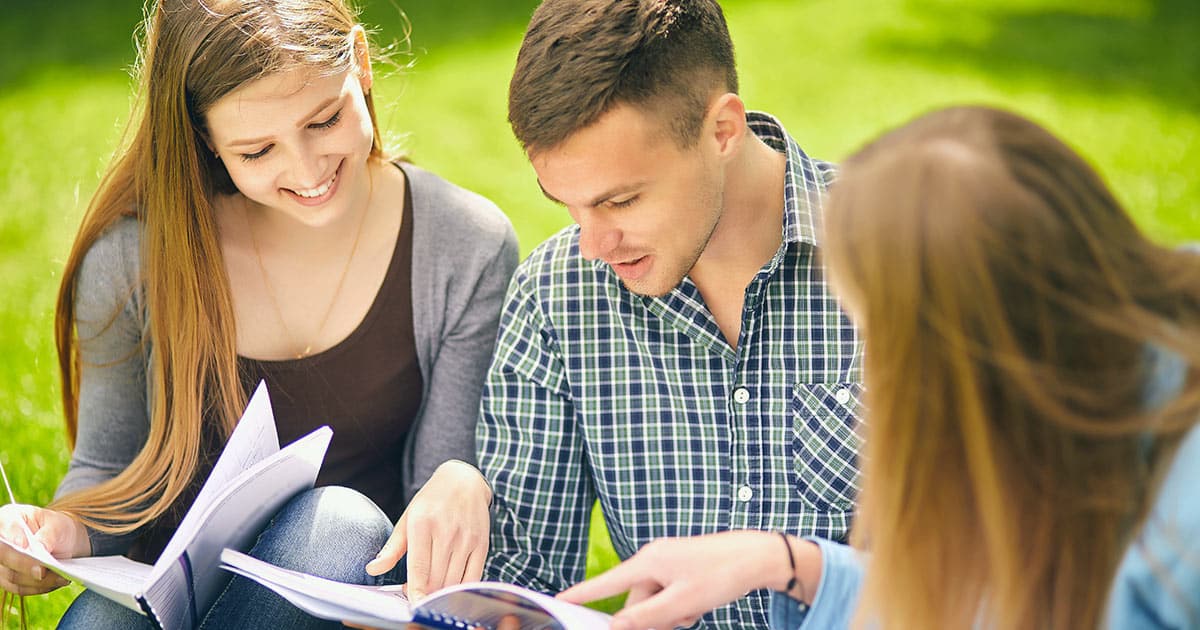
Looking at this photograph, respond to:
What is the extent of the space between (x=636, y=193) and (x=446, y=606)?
65 centimetres

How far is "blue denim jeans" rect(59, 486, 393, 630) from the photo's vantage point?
5.82ft

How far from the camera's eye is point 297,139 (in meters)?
1.99

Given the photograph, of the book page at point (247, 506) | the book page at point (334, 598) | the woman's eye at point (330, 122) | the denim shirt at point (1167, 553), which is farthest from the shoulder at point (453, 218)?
the denim shirt at point (1167, 553)

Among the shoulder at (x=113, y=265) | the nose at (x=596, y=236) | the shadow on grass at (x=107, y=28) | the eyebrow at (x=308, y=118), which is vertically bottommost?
the shoulder at (x=113, y=265)

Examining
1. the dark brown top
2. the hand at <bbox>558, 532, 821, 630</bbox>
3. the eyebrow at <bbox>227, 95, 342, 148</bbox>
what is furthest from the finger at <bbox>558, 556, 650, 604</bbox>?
the eyebrow at <bbox>227, 95, 342, 148</bbox>

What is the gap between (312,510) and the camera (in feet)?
5.96

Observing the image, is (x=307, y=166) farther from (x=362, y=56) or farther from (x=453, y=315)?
(x=453, y=315)

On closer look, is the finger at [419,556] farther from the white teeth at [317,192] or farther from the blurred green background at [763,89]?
the blurred green background at [763,89]

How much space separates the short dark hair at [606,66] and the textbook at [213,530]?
0.56m

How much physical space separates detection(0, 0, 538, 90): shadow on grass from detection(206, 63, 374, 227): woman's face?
9.94 ft

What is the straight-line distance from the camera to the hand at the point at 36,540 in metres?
1.81

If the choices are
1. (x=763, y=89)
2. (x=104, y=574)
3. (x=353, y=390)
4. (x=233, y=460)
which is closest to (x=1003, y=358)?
(x=233, y=460)

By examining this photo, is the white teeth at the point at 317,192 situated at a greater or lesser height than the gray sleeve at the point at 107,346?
greater

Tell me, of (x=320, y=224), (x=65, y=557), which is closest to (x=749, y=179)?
(x=320, y=224)
